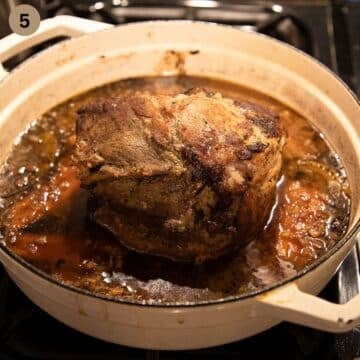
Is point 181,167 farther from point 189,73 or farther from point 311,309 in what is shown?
point 189,73

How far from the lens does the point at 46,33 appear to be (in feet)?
5.02

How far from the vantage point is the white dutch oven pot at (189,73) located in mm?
1011

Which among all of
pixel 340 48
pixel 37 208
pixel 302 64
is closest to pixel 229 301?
pixel 37 208

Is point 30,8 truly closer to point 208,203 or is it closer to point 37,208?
point 37,208

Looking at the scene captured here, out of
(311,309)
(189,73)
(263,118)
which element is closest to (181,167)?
(263,118)

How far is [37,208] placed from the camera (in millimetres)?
1375

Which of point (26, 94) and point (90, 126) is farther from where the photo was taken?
point (26, 94)

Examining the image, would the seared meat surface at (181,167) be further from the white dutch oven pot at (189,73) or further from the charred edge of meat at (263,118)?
the white dutch oven pot at (189,73)

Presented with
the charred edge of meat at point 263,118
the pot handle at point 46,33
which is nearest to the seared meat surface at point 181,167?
the charred edge of meat at point 263,118

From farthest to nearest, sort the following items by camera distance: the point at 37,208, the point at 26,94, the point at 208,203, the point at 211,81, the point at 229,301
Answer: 1. the point at 211,81
2. the point at 26,94
3. the point at 37,208
4. the point at 208,203
5. the point at 229,301

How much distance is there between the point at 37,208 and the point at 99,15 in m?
0.79

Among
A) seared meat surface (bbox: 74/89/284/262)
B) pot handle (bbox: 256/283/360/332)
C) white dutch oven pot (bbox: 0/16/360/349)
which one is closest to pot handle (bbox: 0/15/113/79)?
white dutch oven pot (bbox: 0/16/360/349)

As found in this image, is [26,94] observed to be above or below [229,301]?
above

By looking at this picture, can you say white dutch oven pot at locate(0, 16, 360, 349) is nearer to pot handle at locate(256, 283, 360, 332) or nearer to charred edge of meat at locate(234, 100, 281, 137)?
pot handle at locate(256, 283, 360, 332)
